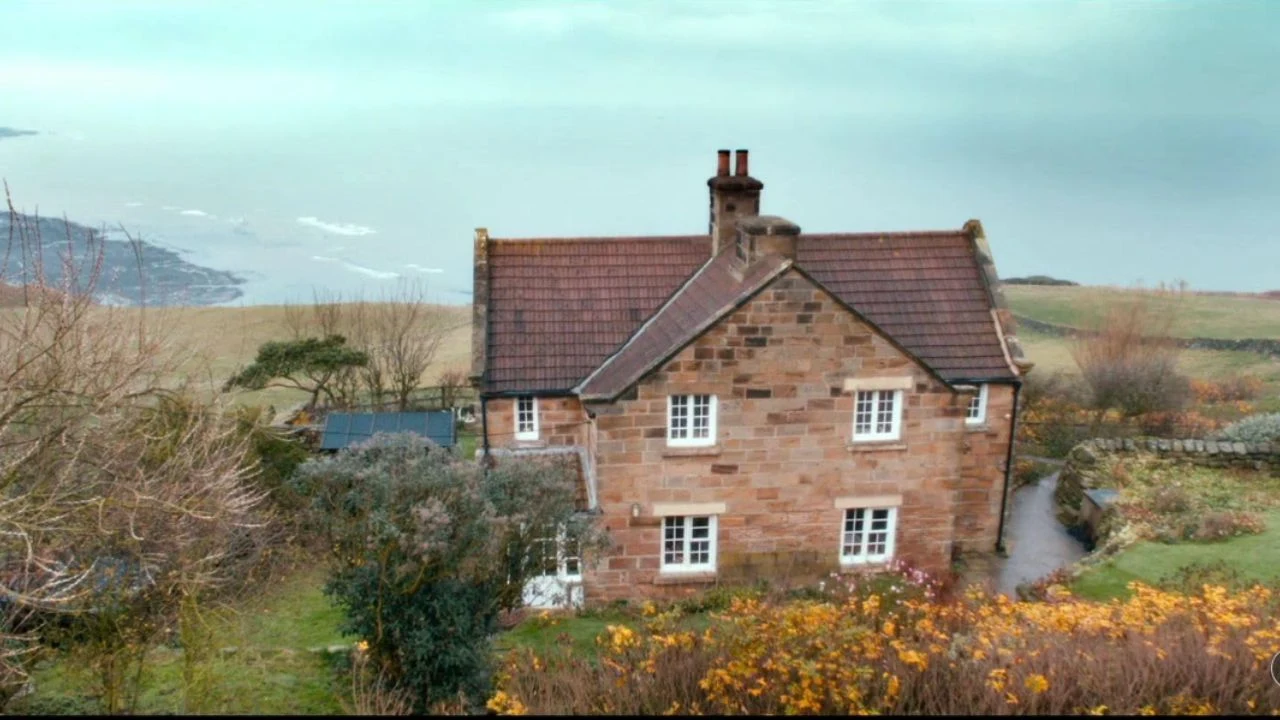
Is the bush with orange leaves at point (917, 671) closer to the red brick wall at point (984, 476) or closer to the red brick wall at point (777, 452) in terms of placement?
the red brick wall at point (777, 452)

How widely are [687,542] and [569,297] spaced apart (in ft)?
21.9

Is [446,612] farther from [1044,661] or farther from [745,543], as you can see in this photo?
[745,543]

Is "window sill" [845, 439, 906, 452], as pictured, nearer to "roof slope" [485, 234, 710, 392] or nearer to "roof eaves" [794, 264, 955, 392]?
"roof eaves" [794, 264, 955, 392]

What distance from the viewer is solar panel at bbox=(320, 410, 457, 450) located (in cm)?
2283

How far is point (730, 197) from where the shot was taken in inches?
827

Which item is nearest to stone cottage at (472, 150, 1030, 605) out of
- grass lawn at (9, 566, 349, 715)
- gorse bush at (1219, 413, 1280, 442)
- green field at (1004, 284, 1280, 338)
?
grass lawn at (9, 566, 349, 715)

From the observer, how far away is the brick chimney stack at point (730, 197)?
20.8 meters

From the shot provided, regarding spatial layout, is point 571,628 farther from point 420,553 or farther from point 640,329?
point 640,329

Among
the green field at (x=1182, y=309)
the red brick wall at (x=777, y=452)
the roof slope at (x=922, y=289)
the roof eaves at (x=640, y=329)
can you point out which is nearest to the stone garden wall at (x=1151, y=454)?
the roof slope at (x=922, y=289)

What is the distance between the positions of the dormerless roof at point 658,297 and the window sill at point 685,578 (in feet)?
13.6

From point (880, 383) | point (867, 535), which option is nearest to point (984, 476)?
point (867, 535)

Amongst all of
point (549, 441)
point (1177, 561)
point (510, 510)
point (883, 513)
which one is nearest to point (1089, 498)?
point (1177, 561)

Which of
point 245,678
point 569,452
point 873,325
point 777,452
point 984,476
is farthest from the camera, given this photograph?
point 984,476

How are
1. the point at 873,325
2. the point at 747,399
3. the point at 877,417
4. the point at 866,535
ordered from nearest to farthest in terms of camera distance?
the point at 873,325, the point at 747,399, the point at 877,417, the point at 866,535
